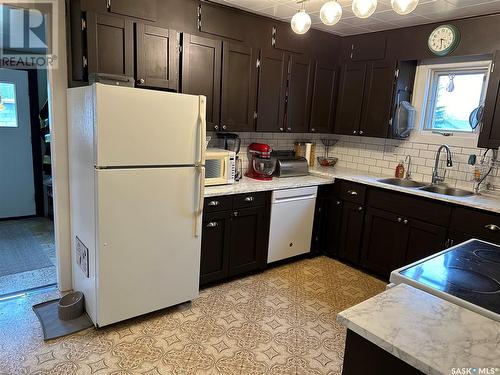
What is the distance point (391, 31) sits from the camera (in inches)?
137

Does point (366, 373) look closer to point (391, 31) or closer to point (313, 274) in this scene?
point (313, 274)

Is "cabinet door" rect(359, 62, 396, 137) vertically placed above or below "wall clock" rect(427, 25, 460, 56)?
below

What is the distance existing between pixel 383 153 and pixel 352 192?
2.38ft

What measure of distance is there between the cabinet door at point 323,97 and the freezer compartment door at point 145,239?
6.13 feet

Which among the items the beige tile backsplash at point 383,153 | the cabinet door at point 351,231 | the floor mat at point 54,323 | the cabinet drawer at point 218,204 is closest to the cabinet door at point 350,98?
the beige tile backsplash at point 383,153

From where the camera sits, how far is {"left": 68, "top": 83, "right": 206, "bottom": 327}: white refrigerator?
215 cm

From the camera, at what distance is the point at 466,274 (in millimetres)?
1430

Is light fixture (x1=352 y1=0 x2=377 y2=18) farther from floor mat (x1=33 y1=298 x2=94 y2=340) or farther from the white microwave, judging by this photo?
floor mat (x1=33 y1=298 x2=94 y2=340)

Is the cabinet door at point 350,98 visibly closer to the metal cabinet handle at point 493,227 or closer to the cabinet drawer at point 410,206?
the cabinet drawer at point 410,206

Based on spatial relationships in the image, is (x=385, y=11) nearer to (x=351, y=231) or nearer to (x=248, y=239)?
(x=351, y=231)

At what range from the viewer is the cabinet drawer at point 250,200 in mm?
3027

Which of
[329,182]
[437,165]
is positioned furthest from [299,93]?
[437,165]

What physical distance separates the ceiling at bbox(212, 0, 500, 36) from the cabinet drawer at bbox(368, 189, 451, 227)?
4.99 feet

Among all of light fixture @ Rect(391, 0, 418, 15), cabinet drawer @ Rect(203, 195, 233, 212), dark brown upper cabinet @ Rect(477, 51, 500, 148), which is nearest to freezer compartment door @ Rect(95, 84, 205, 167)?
cabinet drawer @ Rect(203, 195, 233, 212)
